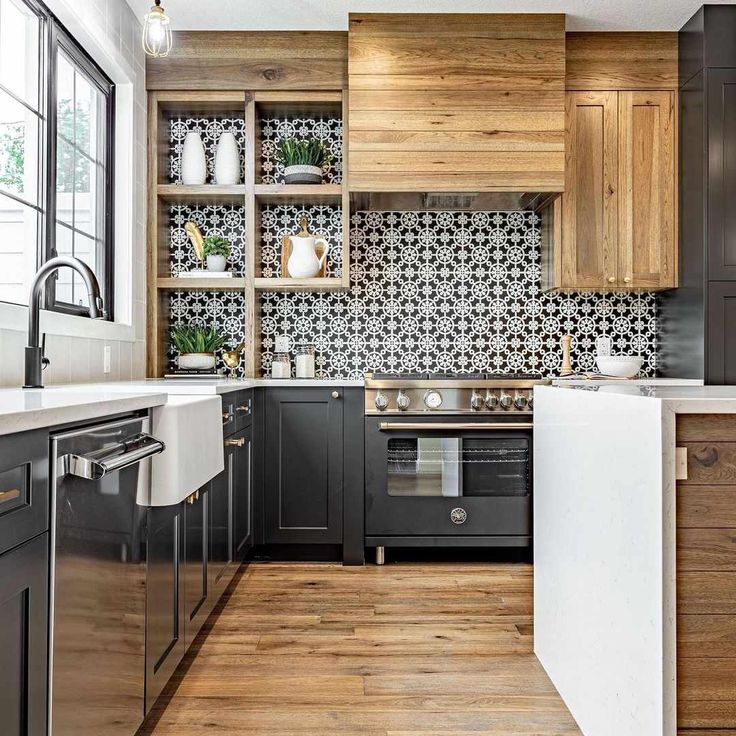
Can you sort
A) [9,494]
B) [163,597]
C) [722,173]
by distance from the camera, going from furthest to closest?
1. [722,173]
2. [163,597]
3. [9,494]

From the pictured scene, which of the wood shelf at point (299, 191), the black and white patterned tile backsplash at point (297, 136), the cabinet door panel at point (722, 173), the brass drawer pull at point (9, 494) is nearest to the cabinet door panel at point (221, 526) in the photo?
the brass drawer pull at point (9, 494)

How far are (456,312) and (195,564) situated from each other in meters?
2.23

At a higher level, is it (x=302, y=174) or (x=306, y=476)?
(x=302, y=174)

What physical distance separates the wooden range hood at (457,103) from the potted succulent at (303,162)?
27cm

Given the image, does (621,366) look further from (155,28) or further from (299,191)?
(155,28)

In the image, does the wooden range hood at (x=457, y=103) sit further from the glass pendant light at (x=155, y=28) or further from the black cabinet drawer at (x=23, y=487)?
the black cabinet drawer at (x=23, y=487)

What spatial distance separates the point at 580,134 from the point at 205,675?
3.06 meters

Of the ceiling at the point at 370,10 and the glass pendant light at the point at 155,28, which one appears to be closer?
the glass pendant light at the point at 155,28

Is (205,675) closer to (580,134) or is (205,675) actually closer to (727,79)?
(580,134)

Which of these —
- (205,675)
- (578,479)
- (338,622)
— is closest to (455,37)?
(578,479)

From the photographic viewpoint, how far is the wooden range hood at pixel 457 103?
3.44 m

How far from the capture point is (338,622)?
2.60 m

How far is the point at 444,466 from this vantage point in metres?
3.32

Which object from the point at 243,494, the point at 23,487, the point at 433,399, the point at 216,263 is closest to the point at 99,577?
the point at 23,487
